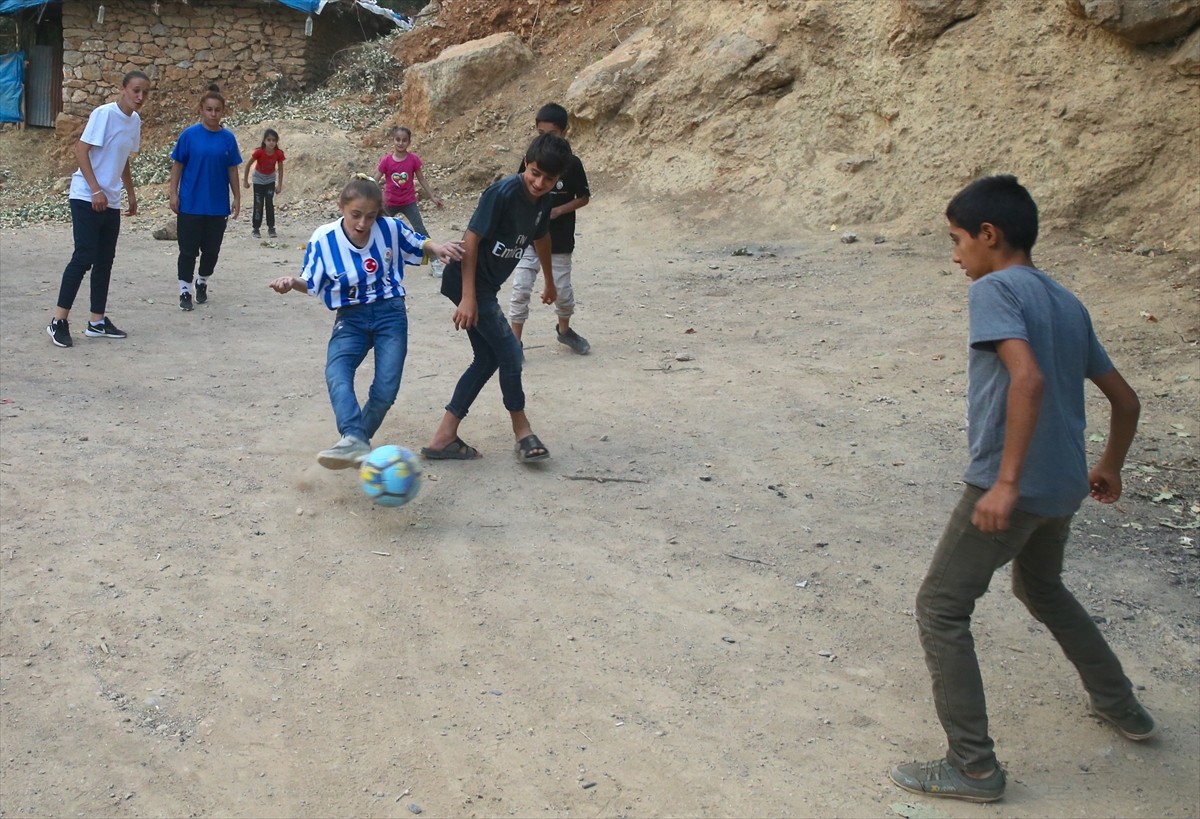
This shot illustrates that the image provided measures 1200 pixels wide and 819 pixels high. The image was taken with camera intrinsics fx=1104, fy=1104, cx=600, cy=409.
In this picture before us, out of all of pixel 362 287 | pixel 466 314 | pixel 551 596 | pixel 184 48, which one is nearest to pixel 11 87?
pixel 184 48

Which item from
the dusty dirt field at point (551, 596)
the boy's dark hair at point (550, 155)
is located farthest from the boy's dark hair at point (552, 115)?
the boy's dark hair at point (550, 155)

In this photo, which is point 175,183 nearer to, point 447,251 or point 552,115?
point 552,115

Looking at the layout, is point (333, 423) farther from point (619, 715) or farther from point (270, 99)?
point (270, 99)

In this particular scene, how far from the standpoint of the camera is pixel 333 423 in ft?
21.4

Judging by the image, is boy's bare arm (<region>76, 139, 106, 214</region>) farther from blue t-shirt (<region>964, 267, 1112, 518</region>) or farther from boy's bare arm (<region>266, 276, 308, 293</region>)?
blue t-shirt (<region>964, 267, 1112, 518</region>)

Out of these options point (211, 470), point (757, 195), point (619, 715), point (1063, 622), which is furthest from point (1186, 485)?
point (757, 195)

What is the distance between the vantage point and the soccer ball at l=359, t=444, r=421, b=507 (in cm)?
484

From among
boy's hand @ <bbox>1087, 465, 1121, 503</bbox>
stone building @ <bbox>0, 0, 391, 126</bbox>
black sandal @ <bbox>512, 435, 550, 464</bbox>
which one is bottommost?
black sandal @ <bbox>512, 435, 550, 464</bbox>

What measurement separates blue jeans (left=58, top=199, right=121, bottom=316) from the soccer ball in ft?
13.8

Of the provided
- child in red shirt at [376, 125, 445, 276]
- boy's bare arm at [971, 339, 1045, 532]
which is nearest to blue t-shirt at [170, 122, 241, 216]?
child in red shirt at [376, 125, 445, 276]

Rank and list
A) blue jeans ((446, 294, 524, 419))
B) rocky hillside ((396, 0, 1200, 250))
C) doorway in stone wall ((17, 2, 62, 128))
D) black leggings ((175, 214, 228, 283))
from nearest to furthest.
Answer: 1. blue jeans ((446, 294, 524, 419))
2. black leggings ((175, 214, 228, 283))
3. rocky hillside ((396, 0, 1200, 250))
4. doorway in stone wall ((17, 2, 62, 128))

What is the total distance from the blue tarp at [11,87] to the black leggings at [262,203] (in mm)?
12928

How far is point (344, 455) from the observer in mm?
4949

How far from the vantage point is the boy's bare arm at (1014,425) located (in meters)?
2.94
